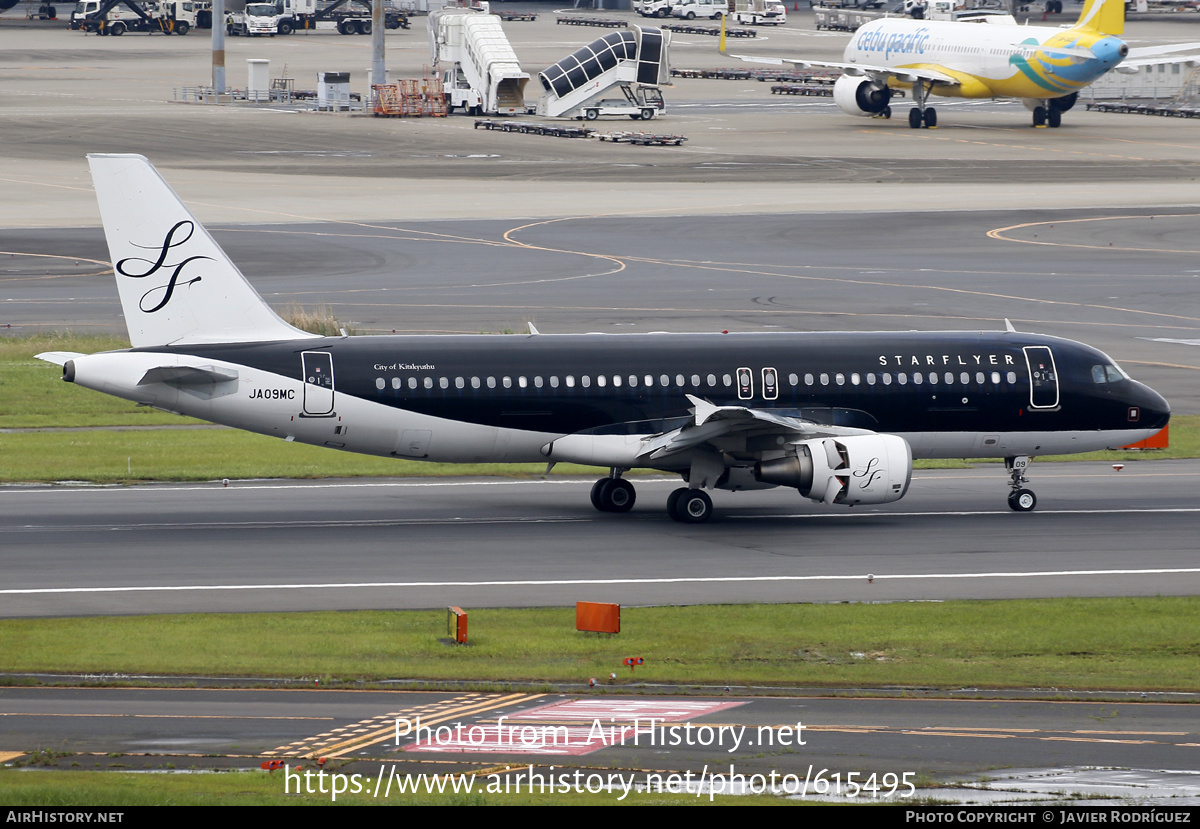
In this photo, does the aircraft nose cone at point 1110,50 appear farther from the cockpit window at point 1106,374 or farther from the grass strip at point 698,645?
the grass strip at point 698,645

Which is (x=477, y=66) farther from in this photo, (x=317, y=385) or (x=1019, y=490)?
(x=317, y=385)

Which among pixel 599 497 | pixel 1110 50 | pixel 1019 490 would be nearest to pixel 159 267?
pixel 599 497

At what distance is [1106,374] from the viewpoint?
41.8 m

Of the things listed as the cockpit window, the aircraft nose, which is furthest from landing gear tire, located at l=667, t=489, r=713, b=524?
the aircraft nose

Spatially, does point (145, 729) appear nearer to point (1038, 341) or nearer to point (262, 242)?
point (1038, 341)

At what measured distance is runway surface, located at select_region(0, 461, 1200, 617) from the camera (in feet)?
107

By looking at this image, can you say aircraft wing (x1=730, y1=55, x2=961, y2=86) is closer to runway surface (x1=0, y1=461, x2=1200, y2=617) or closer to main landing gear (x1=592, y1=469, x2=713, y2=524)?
runway surface (x1=0, y1=461, x2=1200, y2=617)

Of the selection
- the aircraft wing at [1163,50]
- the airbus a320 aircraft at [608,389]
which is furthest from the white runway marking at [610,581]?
the aircraft wing at [1163,50]

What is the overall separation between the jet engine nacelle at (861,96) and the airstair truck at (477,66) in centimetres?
2769

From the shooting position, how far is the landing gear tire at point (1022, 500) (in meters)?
41.1

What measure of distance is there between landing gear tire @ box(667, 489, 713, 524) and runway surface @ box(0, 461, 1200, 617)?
1.30ft

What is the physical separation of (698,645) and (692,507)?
37.2 feet

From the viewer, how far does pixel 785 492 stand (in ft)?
147
